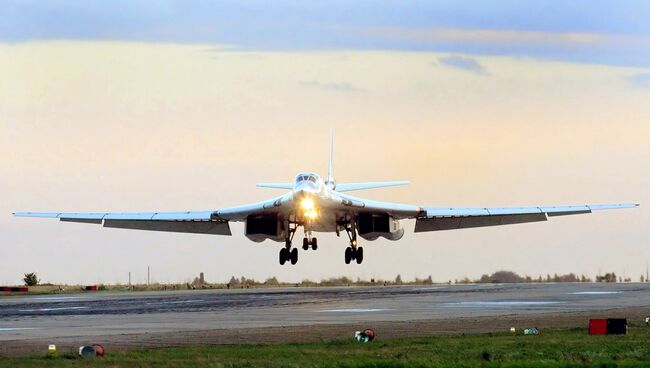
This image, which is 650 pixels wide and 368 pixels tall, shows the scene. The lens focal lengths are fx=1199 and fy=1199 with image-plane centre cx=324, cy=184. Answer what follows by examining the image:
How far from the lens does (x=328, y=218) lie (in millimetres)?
50156

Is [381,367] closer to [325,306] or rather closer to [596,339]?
[596,339]

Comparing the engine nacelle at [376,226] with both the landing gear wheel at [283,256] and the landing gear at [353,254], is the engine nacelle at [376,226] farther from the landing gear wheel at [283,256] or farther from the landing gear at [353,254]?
the landing gear wheel at [283,256]

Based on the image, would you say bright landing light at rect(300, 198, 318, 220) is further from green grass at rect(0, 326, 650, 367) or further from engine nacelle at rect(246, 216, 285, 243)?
green grass at rect(0, 326, 650, 367)

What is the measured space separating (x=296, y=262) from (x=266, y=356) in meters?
34.3

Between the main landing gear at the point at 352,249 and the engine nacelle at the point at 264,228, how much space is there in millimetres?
3008

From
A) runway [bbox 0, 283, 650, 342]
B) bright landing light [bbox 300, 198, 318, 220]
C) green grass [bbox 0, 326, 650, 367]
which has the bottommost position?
green grass [bbox 0, 326, 650, 367]

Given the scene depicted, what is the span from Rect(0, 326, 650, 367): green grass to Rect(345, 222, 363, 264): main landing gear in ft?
104

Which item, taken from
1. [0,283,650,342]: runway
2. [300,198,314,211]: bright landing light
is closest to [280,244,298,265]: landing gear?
[300,198,314,211]: bright landing light

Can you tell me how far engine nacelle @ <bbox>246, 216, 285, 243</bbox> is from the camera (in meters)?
51.5

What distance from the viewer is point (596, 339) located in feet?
68.8

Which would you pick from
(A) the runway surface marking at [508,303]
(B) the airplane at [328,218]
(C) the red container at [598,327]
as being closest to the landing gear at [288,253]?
(B) the airplane at [328,218]

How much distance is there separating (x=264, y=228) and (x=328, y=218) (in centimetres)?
326

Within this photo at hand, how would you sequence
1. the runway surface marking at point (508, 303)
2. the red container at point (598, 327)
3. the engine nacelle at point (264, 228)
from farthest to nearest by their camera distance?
the engine nacelle at point (264, 228)
the runway surface marking at point (508, 303)
the red container at point (598, 327)

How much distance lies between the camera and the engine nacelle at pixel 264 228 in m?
51.5
